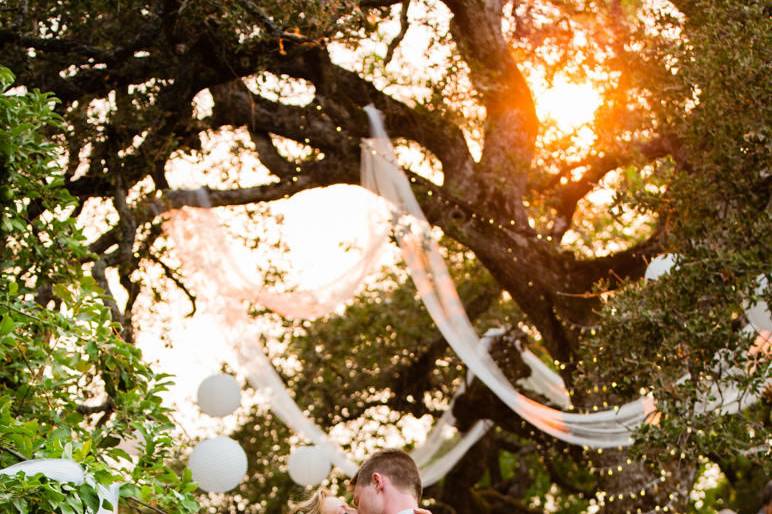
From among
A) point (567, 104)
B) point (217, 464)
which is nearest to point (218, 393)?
point (217, 464)

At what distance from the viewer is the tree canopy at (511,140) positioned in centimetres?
714

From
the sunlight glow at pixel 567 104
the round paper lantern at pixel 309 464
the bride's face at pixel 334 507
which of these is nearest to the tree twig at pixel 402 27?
the sunlight glow at pixel 567 104

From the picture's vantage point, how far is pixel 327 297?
9922mm

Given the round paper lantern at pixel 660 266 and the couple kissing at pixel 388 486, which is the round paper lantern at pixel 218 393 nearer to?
the round paper lantern at pixel 660 266

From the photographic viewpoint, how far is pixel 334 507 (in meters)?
4.23

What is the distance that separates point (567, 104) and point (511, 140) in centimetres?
61

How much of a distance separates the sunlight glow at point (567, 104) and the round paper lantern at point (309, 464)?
12.5 ft

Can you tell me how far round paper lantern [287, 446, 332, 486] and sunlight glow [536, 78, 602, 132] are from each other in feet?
12.5

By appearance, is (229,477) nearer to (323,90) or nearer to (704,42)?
(323,90)

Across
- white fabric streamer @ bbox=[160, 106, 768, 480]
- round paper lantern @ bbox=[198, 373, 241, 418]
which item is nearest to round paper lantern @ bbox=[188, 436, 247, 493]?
round paper lantern @ bbox=[198, 373, 241, 418]

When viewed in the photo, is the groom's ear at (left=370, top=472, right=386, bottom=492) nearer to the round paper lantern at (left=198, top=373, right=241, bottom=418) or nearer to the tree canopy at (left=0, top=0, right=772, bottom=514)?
the tree canopy at (left=0, top=0, right=772, bottom=514)

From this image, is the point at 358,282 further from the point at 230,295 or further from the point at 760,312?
the point at 760,312

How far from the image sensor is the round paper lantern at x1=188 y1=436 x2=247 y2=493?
368 inches

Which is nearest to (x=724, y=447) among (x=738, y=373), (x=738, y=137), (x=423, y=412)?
(x=738, y=373)
